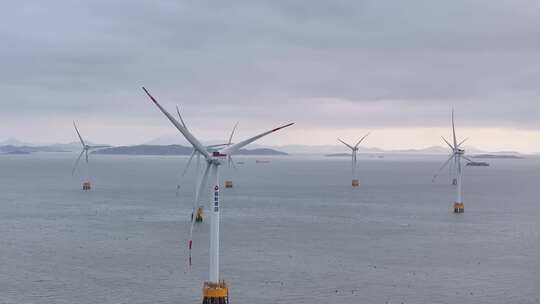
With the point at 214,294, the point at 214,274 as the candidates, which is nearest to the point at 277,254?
the point at 214,274

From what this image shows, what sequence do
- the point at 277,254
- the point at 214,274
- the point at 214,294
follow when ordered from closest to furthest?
the point at 214,294, the point at 214,274, the point at 277,254

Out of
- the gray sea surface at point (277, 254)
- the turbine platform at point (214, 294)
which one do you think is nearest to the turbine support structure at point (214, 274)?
the turbine platform at point (214, 294)

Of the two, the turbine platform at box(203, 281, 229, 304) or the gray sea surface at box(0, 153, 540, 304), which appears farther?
the gray sea surface at box(0, 153, 540, 304)

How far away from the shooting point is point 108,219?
11688 centimetres

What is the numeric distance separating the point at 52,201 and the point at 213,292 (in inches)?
4599

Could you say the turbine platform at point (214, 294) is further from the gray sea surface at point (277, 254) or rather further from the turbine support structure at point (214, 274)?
the gray sea surface at point (277, 254)

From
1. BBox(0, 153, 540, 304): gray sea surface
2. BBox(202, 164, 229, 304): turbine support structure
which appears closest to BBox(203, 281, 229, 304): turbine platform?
BBox(202, 164, 229, 304): turbine support structure

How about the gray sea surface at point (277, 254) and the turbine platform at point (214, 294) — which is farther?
the gray sea surface at point (277, 254)

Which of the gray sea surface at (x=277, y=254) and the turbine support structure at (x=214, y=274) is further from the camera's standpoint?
the gray sea surface at (x=277, y=254)

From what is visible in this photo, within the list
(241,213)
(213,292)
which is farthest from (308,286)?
(241,213)

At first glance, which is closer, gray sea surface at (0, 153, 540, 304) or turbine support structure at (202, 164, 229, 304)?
turbine support structure at (202, 164, 229, 304)

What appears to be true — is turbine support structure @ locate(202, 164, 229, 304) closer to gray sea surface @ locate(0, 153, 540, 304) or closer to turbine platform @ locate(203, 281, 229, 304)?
turbine platform @ locate(203, 281, 229, 304)

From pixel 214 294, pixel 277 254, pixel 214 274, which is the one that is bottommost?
pixel 277 254

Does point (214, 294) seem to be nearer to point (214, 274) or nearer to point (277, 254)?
point (214, 274)
